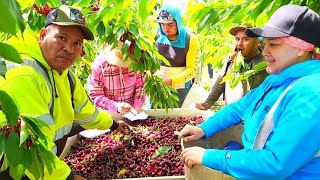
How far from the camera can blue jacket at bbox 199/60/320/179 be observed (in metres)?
1.27

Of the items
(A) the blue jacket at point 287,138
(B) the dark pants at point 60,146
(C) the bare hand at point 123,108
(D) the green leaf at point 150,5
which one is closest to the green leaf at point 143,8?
(D) the green leaf at point 150,5

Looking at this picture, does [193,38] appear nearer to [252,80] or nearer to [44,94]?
[252,80]

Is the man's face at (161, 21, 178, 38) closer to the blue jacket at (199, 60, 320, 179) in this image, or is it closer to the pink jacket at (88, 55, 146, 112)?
the pink jacket at (88, 55, 146, 112)

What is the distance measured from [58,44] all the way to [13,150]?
3.29 ft

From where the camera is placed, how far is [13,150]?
920 millimetres

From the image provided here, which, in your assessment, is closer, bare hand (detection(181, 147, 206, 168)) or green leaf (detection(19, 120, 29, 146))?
green leaf (detection(19, 120, 29, 146))

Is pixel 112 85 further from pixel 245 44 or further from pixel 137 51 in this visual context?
pixel 245 44

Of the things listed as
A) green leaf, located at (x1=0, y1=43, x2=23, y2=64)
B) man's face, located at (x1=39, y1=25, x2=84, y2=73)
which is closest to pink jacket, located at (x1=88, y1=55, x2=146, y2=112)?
man's face, located at (x1=39, y1=25, x2=84, y2=73)

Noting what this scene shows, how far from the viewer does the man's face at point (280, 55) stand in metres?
1.46

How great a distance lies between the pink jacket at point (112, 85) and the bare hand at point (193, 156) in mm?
1553

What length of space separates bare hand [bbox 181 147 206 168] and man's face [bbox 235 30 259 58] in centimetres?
140

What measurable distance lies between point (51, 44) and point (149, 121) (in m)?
1.47

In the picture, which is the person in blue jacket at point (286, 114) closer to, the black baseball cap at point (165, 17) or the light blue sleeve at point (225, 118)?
the light blue sleeve at point (225, 118)

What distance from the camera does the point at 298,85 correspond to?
1.34 metres
